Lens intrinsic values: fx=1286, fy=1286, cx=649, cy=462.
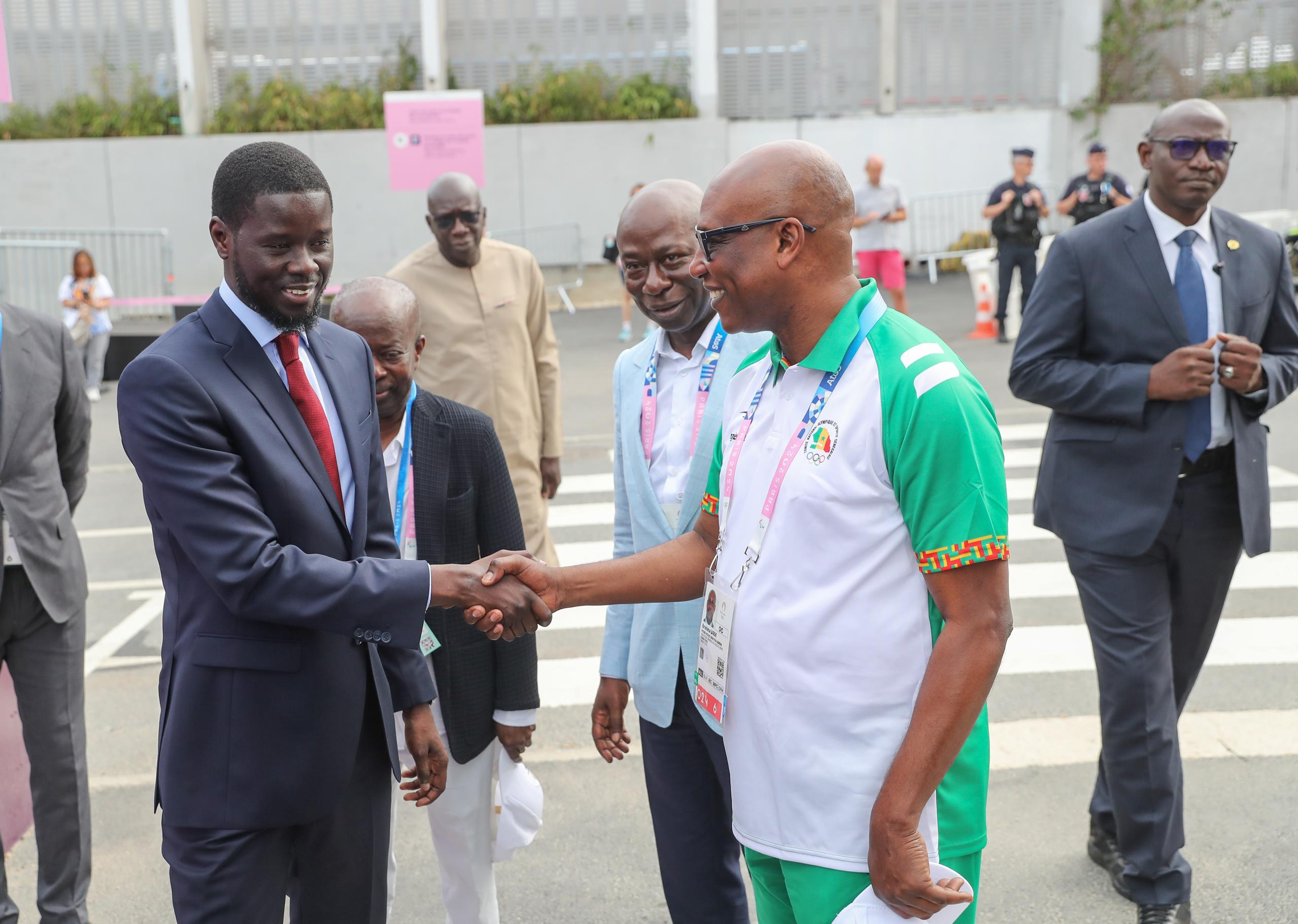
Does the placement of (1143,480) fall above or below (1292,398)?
above

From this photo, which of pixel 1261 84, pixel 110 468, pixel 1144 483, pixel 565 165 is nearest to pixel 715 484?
pixel 1144 483

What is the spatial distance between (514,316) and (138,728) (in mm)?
2586

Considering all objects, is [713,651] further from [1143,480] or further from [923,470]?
[1143,480]

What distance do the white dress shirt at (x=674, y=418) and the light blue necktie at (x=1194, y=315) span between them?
5.40 feet

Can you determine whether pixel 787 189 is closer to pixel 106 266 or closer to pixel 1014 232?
pixel 1014 232

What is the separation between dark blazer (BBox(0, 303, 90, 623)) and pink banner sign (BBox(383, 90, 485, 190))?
12.5 metres

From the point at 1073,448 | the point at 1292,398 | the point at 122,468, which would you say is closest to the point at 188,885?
the point at 1073,448

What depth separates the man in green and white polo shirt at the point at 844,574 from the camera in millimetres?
2328

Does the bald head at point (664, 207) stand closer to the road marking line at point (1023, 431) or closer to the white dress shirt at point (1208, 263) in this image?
the white dress shirt at point (1208, 263)

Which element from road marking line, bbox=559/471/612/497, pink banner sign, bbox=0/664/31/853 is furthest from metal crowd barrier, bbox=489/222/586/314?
pink banner sign, bbox=0/664/31/853

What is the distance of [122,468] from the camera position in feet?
38.1

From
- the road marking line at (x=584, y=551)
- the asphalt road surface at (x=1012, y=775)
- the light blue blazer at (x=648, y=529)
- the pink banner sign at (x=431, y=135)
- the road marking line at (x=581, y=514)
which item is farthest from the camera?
the pink banner sign at (x=431, y=135)

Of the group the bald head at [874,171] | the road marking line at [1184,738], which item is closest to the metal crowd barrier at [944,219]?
the bald head at [874,171]

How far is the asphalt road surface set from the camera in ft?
14.1
